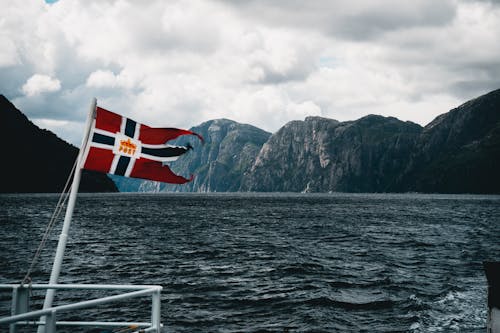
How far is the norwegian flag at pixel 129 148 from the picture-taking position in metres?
8.55

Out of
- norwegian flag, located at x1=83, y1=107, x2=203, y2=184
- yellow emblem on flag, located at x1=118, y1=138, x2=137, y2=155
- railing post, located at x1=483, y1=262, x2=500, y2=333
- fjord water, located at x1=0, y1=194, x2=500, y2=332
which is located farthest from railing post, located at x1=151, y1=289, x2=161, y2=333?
fjord water, located at x1=0, y1=194, x2=500, y2=332

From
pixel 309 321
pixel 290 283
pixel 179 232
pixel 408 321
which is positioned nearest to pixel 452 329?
pixel 408 321

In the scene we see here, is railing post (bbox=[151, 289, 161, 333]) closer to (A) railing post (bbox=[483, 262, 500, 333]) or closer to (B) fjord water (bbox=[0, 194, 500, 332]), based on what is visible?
(A) railing post (bbox=[483, 262, 500, 333])

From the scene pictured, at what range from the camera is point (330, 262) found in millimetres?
35344

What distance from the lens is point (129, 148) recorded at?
350 inches

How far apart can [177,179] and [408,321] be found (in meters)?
15.6

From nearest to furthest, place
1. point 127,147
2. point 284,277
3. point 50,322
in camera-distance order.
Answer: point 50,322 → point 127,147 → point 284,277

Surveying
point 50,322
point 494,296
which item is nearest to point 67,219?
point 50,322

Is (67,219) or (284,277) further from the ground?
(67,219)

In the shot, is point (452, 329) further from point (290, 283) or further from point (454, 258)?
point (454, 258)

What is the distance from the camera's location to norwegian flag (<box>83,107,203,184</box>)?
855 centimetres

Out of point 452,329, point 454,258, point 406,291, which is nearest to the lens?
point 452,329

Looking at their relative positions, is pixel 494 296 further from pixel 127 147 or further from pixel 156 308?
pixel 127 147

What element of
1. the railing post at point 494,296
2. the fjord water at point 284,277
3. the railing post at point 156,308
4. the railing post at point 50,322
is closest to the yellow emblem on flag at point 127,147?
the railing post at point 156,308
